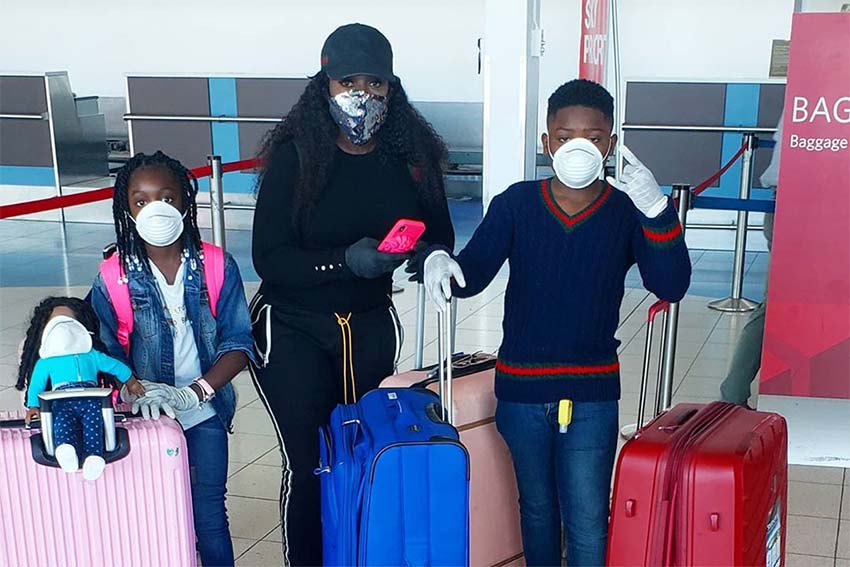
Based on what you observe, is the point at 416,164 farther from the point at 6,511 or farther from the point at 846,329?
the point at 846,329

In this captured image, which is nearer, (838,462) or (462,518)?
(462,518)

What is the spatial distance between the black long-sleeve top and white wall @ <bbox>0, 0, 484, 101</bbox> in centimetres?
827

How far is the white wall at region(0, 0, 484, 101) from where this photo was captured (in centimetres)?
1041

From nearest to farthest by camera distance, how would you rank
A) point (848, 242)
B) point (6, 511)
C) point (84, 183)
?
1. point (6, 511)
2. point (848, 242)
3. point (84, 183)

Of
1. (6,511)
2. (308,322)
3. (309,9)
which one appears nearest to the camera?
(6,511)

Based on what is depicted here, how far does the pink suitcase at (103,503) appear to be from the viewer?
172cm

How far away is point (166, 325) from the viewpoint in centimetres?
206

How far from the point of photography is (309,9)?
10648mm

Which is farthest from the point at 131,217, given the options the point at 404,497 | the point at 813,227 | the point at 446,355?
the point at 813,227

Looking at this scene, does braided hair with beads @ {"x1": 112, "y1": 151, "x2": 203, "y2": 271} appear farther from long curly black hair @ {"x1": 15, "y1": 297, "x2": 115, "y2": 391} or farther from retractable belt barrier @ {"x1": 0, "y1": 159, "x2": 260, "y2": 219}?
retractable belt barrier @ {"x1": 0, "y1": 159, "x2": 260, "y2": 219}

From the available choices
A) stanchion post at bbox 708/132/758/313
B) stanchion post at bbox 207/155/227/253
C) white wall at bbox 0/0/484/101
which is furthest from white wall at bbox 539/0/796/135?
stanchion post at bbox 207/155/227/253

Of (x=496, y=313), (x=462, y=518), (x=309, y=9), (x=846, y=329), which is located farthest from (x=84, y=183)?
(x=462, y=518)

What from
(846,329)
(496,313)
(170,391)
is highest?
(170,391)

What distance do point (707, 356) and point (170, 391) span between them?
11.6 feet
